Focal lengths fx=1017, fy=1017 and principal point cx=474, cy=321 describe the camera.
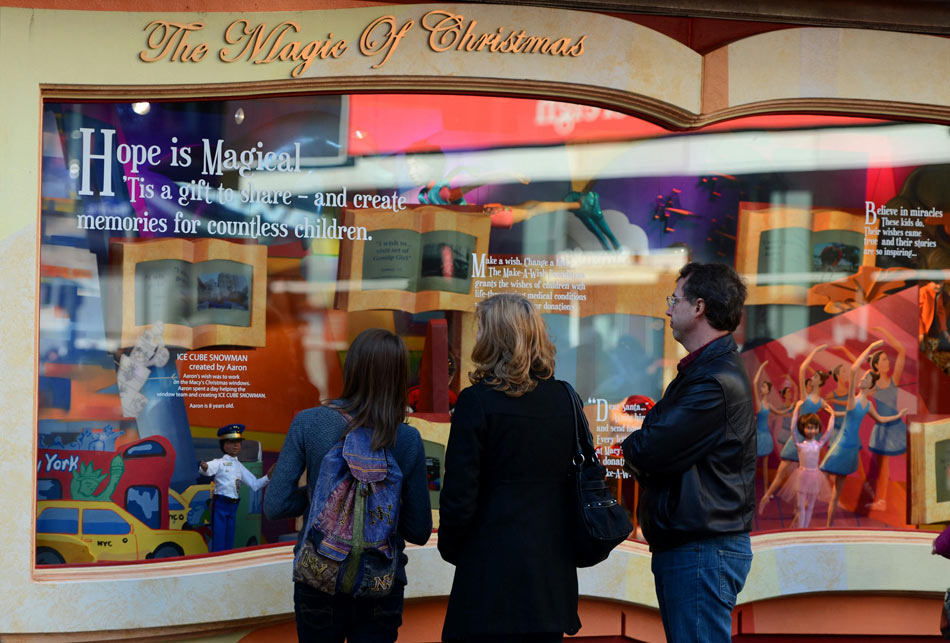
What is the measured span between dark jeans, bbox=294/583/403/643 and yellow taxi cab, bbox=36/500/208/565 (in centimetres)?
155

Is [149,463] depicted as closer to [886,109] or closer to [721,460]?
[721,460]

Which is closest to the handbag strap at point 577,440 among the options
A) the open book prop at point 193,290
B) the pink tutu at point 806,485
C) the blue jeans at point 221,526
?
the open book prop at point 193,290

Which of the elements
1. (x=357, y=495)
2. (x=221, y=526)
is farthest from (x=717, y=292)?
(x=221, y=526)

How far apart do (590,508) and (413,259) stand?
2.21m

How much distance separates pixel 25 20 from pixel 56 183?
2.46 feet

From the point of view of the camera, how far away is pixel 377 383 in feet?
11.4

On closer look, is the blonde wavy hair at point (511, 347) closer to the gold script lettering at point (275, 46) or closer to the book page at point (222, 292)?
the book page at point (222, 292)

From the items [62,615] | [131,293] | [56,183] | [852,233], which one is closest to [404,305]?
[131,293]

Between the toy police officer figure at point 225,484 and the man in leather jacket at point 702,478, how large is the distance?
7.37 ft

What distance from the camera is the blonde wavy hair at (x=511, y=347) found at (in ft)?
10.7

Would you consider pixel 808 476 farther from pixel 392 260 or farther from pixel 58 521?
pixel 58 521

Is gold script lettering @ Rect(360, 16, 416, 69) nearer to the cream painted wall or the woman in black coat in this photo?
the cream painted wall

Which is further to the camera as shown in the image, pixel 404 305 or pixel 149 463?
pixel 404 305

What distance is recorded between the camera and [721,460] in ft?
11.2
